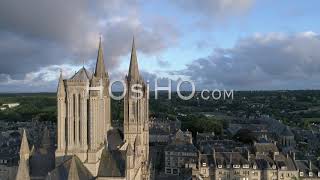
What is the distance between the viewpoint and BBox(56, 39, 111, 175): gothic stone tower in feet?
150

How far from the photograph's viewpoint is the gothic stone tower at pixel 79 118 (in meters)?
45.6

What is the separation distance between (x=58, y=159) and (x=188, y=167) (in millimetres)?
27928

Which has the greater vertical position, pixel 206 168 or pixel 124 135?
pixel 124 135

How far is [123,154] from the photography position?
153 feet

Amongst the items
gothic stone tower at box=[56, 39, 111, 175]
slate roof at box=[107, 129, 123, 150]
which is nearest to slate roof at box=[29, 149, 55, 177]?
gothic stone tower at box=[56, 39, 111, 175]

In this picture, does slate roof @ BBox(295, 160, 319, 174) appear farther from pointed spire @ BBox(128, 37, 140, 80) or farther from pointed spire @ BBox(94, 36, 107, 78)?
A: pointed spire @ BBox(94, 36, 107, 78)

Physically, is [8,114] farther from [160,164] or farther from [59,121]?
[59,121]

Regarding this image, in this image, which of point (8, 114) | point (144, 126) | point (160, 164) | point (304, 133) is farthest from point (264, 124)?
point (8, 114)

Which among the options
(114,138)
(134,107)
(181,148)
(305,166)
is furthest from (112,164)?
(181,148)

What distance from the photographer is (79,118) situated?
152 feet

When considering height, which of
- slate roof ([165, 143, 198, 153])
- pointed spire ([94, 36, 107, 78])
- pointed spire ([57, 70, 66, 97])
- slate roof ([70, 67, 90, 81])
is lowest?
slate roof ([165, 143, 198, 153])

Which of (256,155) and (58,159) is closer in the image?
(58,159)

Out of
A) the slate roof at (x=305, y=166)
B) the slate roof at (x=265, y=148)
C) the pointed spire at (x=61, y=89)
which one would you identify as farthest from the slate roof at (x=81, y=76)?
the slate roof at (x=305, y=166)

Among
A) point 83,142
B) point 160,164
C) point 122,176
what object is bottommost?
point 160,164
